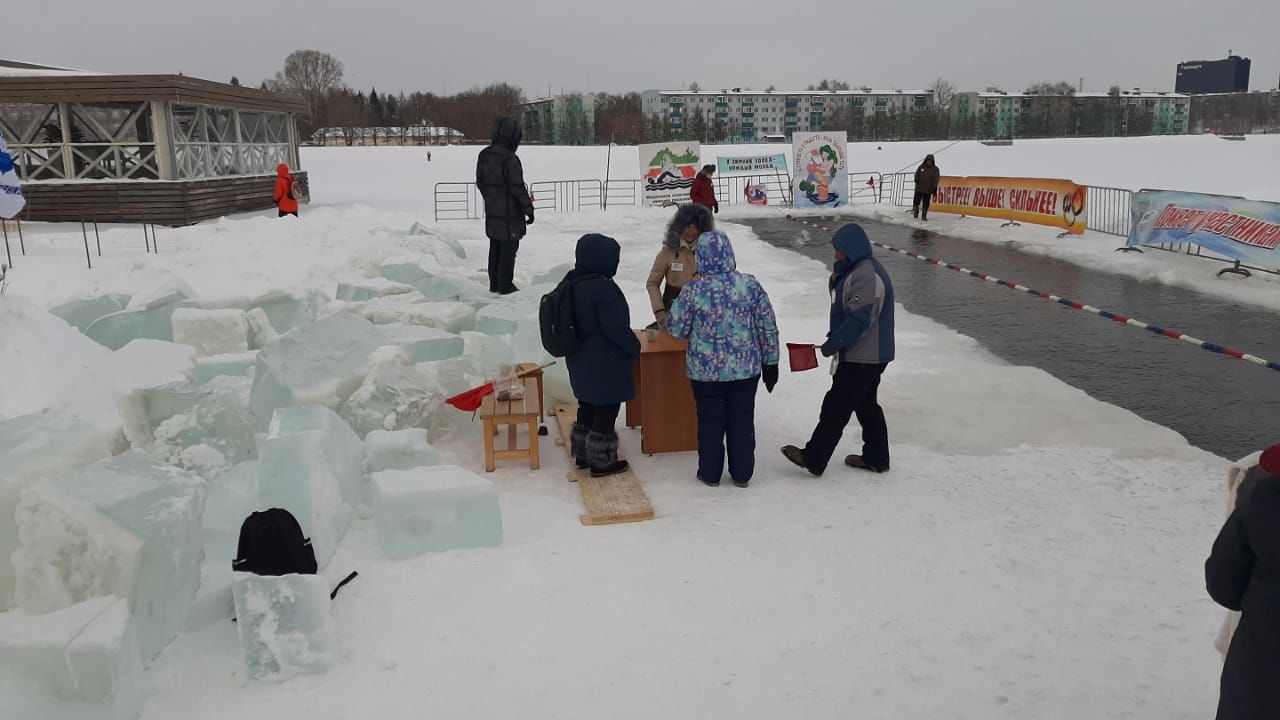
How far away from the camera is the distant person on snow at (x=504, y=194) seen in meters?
10.5

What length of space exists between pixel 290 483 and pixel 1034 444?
4825 mm

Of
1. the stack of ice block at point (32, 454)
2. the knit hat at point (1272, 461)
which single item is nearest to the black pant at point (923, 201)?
the stack of ice block at point (32, 454)

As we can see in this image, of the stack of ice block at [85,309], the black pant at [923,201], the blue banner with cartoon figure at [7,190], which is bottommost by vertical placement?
the stack of ice block at [85,309]

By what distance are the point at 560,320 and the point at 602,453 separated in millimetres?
871

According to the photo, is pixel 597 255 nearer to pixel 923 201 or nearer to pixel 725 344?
pixel 725 344

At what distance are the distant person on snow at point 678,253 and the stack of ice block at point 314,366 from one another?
211cm

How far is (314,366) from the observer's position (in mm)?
6395

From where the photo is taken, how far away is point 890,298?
5.59 meters

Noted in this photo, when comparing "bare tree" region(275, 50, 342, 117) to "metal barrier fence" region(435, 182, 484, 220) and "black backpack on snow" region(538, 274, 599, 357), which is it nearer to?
"metal barrier fence" region(435, 182, 484, 220)

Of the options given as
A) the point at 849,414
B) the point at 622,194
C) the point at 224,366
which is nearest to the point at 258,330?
the point at 224,366

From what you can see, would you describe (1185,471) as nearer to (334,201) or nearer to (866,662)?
(866,662)

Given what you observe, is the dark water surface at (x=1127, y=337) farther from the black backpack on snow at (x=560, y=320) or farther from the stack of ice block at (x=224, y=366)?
the stack of ice block at (x=224, y=366)

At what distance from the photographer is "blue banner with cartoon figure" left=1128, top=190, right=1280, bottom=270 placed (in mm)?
13188

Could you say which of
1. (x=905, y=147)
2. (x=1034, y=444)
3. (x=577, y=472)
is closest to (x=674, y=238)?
(x=577, y=472)
